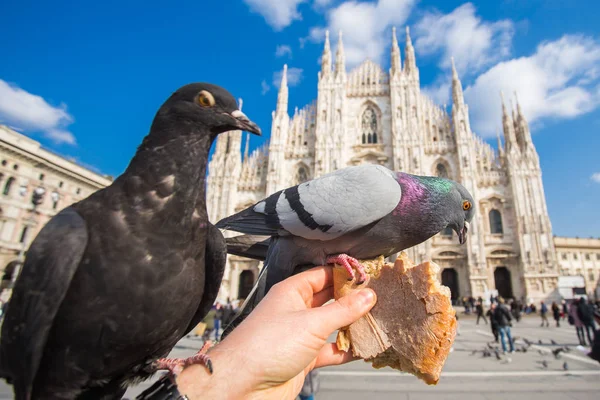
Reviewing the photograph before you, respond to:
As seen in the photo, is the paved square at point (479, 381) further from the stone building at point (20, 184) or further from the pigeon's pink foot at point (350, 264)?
the stone building at point (20, 184)

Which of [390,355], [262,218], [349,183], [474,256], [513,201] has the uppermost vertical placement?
[513,201]

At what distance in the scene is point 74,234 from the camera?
3.85 feet

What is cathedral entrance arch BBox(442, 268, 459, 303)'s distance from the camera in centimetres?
2083

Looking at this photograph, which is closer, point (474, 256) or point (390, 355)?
point (390, 355)

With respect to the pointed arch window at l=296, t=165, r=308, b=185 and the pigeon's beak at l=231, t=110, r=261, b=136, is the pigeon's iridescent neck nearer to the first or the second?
the pigeon's beak at l=231, t=110, r=261, b=136

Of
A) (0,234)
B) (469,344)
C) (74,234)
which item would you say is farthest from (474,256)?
(0,234)

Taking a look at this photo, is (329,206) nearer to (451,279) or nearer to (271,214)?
(271,214)

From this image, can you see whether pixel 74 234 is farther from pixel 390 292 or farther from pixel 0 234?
pixel 0 234

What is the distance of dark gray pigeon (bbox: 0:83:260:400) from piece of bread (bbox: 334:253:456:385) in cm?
94

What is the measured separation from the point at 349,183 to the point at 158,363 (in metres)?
1.43

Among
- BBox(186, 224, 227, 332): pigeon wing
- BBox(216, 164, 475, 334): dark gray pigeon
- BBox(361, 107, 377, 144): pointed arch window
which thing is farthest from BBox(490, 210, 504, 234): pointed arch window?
BBox(186, 224, 227, 332): pigeon wing

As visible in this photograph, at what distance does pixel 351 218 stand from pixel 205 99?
1035mm

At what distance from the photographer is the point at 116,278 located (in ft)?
3.85

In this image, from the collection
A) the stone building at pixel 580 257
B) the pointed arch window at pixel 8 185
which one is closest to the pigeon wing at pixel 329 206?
the pointed arch window at pixel 8 185
